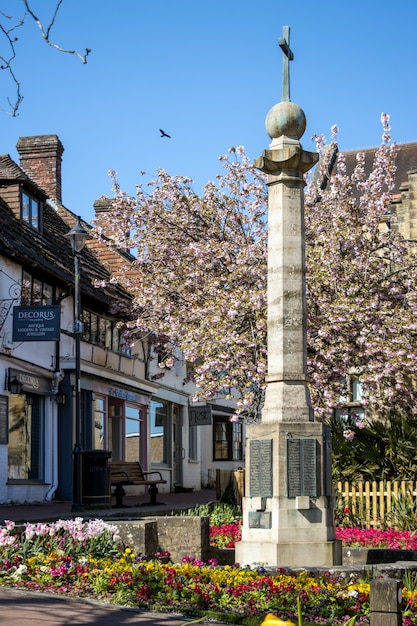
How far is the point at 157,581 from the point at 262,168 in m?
5.57

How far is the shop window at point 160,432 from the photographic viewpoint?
3959 cm

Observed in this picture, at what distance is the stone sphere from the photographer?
13492mm

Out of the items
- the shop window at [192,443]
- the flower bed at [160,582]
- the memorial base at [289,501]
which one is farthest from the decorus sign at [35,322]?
the shop window at [192,443]

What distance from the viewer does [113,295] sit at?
33656 mm

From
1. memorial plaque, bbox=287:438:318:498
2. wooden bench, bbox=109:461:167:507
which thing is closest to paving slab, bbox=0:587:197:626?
memorial plaque, bbox=287:438:318:498

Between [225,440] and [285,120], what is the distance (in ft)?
117

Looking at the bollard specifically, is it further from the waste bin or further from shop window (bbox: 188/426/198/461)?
shop window (bbox: 188/426/198/461)

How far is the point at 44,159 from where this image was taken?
120 ft

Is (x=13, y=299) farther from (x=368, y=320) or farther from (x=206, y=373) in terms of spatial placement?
(x=368, y=320)

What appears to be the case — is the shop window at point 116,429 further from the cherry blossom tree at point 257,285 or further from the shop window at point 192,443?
the shop window at point 192,443

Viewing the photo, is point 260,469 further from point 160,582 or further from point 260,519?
point 160,582

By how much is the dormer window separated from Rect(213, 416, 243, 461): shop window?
18414mm

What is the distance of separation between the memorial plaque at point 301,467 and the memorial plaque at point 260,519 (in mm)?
346

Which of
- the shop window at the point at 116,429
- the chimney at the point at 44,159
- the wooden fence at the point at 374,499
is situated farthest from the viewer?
the chimney at the point at 44,159
